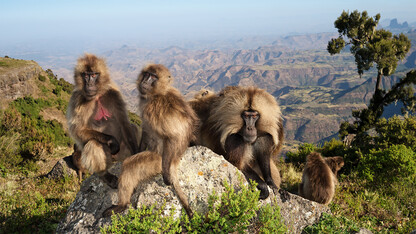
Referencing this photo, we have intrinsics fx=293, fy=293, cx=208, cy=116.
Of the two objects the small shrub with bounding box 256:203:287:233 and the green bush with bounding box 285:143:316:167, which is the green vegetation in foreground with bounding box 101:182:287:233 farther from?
the green bush with bounding box 285:143:316:167

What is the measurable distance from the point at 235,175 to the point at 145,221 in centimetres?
201

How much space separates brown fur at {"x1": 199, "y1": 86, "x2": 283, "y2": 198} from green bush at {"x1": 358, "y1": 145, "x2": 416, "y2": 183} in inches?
223

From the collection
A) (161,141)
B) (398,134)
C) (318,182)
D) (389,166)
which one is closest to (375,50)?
(398,134)

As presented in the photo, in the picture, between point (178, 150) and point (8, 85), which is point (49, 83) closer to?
point (8, 85)

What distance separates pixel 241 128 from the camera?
548cm

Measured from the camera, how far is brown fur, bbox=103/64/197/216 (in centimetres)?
486

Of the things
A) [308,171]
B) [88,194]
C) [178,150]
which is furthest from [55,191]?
[308,171]

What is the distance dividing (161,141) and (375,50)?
89.5 feet

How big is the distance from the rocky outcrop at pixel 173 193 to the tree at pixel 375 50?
26.0m

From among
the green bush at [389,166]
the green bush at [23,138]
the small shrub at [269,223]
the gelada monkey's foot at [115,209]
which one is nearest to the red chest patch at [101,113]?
the gelada monkey's foot at [115,209]

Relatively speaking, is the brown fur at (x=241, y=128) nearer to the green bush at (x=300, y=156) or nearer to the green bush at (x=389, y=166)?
the green bush at (x=389, y=166)

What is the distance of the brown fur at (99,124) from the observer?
5.63 meters

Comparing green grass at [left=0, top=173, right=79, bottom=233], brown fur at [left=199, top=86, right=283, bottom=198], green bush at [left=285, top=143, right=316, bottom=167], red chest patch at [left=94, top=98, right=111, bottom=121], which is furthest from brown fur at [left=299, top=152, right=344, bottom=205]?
green grass at [left=0, top=173, right=79, bottom=233]

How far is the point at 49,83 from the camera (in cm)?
4581
